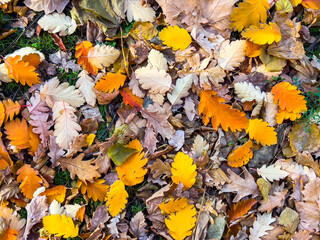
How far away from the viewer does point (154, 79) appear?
252cm

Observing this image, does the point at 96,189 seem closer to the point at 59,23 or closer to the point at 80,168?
the point at 80,168

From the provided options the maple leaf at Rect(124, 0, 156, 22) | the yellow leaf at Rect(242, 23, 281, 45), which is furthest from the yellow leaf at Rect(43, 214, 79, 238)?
the yellow leaf at Rect(242, 23, 281, 45)

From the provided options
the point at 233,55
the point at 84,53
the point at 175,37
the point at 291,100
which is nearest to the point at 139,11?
the point at 175,37

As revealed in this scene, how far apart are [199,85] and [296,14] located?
102 cm

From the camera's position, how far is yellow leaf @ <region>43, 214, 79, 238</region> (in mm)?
2393

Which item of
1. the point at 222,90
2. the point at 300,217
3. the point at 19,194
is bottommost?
the point at 19,194

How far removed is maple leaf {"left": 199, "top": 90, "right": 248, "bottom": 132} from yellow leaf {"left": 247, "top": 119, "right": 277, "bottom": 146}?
2.9 inches

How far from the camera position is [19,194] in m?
2.49

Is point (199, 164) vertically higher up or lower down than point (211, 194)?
higher up

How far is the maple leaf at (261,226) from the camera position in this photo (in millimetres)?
2437

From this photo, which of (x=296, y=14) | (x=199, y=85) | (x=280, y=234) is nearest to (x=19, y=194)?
(x=199, y=85)

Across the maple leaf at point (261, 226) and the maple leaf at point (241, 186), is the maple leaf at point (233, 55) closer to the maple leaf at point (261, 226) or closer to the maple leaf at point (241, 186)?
the maple leaf at point (241, 186)

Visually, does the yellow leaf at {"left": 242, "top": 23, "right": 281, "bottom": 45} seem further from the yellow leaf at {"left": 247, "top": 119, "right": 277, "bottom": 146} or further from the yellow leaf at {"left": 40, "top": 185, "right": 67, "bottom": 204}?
the yellow leaf at {"left": 40, "top": 185, "right": 67, "bottom": 204}

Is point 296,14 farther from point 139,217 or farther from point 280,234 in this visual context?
point 139,217
